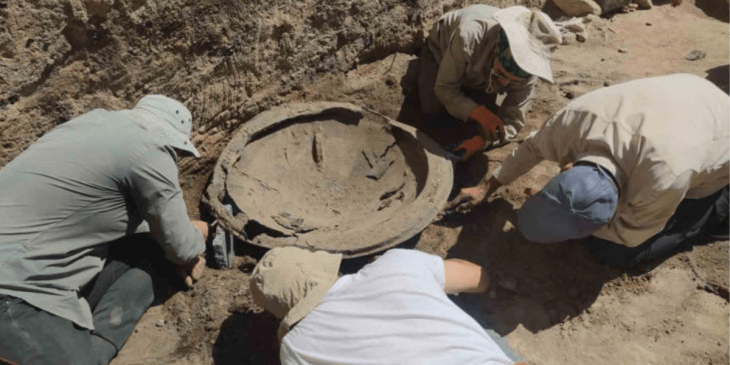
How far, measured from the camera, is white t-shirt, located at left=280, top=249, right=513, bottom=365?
2076 millimetres

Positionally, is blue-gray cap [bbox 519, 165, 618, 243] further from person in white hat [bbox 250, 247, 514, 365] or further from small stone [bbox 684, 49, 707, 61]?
small stone [bbox 684, 49, 707, 61]

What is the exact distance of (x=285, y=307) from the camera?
2.33 m

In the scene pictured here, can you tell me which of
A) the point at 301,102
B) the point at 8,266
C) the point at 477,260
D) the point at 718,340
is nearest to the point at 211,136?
the point at 301,102

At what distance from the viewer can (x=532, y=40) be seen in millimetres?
3609

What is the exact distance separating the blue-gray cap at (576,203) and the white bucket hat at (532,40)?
0.85 meters

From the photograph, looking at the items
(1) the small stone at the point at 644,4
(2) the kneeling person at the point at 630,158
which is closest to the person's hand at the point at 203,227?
(2) the kneeling person at the point at 630,158

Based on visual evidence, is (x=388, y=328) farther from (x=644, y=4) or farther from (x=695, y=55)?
(x=644, y=4)

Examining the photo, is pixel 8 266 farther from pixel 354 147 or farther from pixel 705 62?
pixel 705 62

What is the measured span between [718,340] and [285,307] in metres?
2.54

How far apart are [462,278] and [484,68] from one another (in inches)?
70.8

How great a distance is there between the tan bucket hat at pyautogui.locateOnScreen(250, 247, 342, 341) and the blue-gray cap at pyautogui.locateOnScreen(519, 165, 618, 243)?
A: 122 cm

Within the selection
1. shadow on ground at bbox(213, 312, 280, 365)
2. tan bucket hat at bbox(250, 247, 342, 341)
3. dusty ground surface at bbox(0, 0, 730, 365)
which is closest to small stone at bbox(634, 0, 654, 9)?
dusty ground surface at bbox(0, 0, 730, 365)

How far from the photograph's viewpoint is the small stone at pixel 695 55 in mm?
5564

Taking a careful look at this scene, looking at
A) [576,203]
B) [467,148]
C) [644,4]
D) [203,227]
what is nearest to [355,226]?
[203,227]
